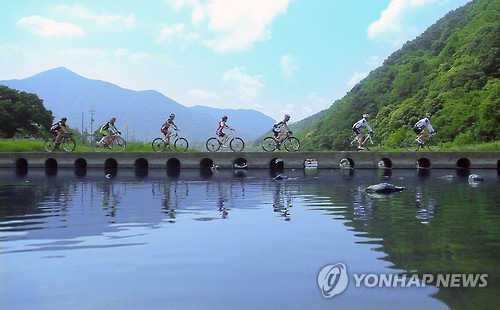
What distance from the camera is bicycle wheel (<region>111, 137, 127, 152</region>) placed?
110 ft

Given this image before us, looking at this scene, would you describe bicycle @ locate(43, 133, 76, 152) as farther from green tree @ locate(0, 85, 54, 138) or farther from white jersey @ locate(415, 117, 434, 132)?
green tree @ locate(0, 85, 54, 138)

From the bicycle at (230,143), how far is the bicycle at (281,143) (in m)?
1.80

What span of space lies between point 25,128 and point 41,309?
245ft

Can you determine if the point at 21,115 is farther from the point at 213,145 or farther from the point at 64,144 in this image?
the point at 213,145

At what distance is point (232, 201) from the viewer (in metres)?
15.0

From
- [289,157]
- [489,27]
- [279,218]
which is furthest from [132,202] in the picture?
[489,27]

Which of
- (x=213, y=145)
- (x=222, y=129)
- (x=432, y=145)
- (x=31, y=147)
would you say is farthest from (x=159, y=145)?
(x=432, y=145)

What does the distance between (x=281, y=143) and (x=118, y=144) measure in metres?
12.1

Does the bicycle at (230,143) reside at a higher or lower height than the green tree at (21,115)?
lower

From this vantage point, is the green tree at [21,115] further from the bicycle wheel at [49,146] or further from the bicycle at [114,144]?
the bicycle at [114,144]

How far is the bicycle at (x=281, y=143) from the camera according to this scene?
33.2 m

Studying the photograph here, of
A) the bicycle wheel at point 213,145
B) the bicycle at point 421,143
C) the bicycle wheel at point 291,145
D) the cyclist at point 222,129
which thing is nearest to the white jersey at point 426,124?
the bicycle at point 421,143
